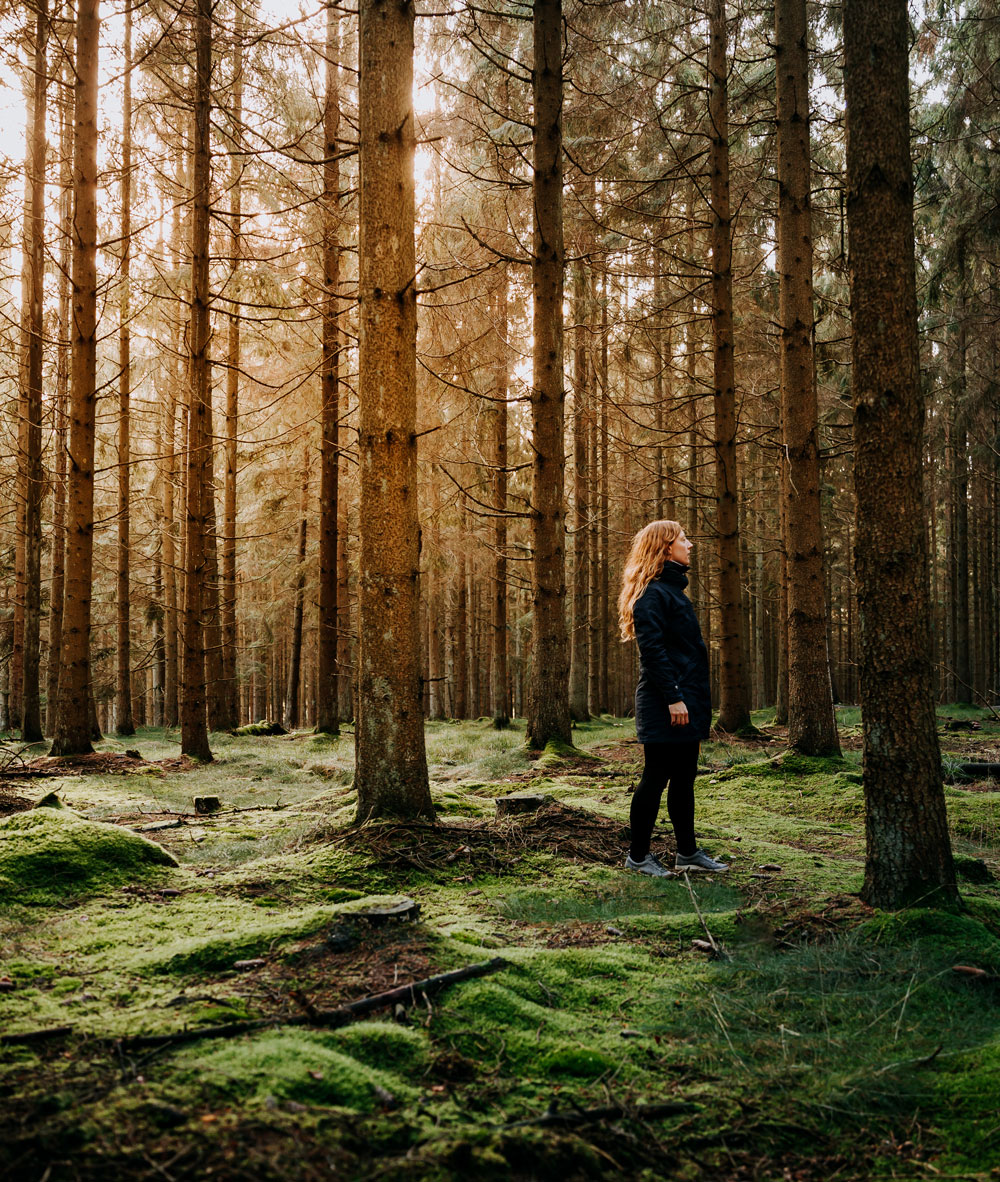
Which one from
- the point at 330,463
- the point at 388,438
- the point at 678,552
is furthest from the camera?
the point at 330,463

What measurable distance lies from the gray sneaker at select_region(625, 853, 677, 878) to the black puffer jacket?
767mm

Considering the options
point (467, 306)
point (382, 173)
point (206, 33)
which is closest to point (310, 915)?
point (382, 173)

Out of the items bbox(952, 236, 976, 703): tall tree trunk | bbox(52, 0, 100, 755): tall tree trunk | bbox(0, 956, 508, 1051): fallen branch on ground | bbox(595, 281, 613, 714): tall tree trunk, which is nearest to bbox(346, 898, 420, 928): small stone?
bbox(0, 956, 508, 1051): fallen branch on ground

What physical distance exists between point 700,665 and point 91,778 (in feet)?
23.2

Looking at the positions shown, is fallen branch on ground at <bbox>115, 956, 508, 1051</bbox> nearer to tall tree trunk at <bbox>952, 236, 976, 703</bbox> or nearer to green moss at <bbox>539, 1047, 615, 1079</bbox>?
green moss at <bbox>539, 1047, 615, 1079</bbox>

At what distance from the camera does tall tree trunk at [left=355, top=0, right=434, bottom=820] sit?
5102 mm

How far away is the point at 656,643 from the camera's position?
5.11 meters

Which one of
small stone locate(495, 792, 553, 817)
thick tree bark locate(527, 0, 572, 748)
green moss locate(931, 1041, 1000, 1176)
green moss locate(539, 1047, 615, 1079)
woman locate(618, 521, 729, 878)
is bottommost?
green moss locate(931, 1041, 1000, 1176)

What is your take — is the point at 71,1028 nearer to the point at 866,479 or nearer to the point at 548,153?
the point at 866,479

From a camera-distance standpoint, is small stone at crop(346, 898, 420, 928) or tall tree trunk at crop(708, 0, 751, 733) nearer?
small stone at crop(346, 898, 420, 928)

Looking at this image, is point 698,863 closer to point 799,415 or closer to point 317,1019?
point 317,1019

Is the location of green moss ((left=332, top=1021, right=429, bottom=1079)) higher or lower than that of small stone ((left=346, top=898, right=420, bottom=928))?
lower

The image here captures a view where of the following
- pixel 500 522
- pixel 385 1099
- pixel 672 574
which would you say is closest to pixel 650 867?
pixel 672 574

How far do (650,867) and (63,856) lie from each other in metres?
3.47
